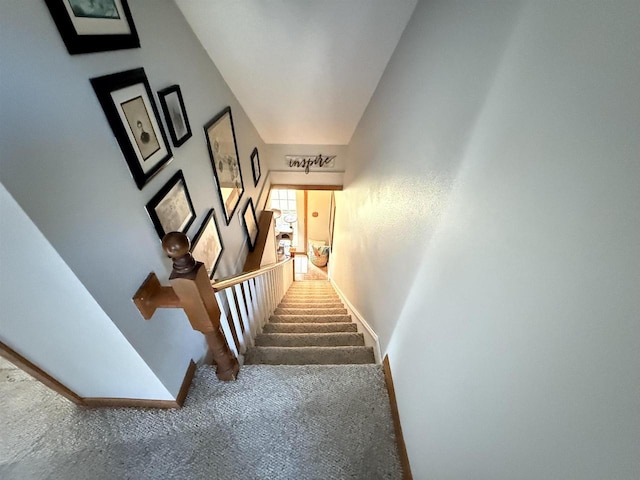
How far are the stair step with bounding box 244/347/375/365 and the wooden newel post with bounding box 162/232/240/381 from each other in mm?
648

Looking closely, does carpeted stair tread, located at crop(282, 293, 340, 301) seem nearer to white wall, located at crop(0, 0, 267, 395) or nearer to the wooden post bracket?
white wall, located at crop(0, 0, 267, 395)

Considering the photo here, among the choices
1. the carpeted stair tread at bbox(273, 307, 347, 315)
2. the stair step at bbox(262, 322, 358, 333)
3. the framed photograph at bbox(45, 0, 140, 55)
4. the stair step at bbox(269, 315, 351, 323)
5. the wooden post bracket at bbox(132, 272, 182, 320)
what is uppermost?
the framed photograph at bbox(45, 0, 140, 55)

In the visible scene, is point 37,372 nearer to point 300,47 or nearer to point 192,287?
point 192,287

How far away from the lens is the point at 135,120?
99 cm

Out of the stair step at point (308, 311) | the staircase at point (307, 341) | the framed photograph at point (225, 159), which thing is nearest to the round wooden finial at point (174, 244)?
the framed photograph at point (225, 159)

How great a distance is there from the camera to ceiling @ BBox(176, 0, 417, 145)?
1450 mm

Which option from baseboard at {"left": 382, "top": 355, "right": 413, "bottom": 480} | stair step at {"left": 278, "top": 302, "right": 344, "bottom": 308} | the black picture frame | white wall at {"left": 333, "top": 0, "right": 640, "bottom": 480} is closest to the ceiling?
white wall at {"left": 333, "top": 0, "right": 640, "bottom": 480}

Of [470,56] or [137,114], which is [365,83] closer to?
[470,56]

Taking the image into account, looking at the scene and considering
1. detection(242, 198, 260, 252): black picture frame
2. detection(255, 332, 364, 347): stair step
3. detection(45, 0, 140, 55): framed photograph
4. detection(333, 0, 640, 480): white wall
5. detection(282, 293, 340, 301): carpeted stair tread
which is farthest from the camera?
detection(282, 293, 340, 301): carpeted stair tread

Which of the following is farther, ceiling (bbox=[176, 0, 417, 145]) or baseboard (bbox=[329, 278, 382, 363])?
baseboard (bbox=[329, 278, 382, 363])

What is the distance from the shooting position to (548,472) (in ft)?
1.60

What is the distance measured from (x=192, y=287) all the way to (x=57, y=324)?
16.6 inches

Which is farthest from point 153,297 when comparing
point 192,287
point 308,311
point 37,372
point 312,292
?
point 312,292

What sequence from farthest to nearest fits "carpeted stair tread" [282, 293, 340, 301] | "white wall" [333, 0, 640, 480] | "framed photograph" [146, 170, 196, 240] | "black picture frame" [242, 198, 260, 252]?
"carpeted stair tread" [282, 293, 340, 301]
"black picture frame" [242, 198, 260, 252]
"framed photograph" [146, 170, 196, 240]
"white wall" [333, 0, 640, 480]
